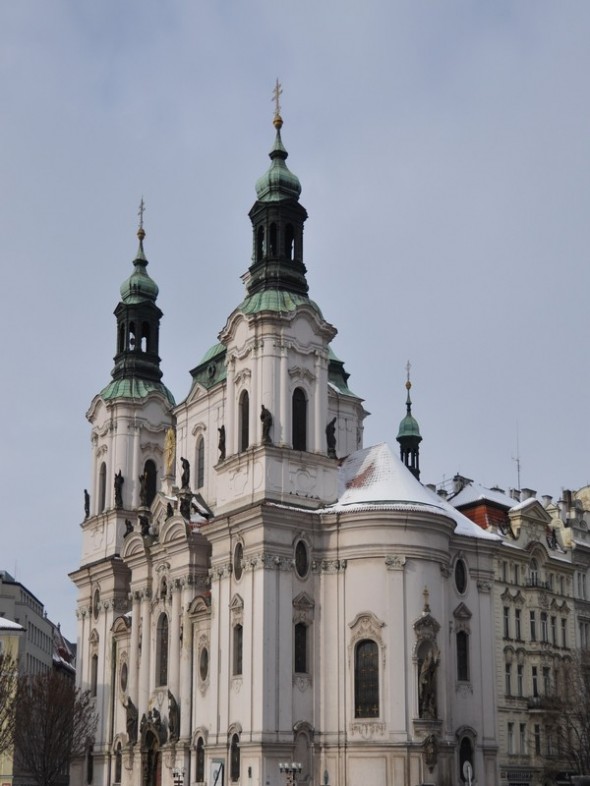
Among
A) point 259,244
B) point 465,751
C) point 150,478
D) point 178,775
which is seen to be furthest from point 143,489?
point 465,751

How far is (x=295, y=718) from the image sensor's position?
47562 millimetres

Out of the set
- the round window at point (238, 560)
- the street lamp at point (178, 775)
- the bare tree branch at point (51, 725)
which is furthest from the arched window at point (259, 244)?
the bare tree branch at point (51, 725)

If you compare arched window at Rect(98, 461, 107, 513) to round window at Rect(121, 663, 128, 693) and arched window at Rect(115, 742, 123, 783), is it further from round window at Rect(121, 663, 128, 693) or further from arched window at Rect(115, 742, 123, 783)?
arched window at Rect(115, 742, 123, 783)

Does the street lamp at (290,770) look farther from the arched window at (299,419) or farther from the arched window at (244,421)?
the arched window at (244,421)

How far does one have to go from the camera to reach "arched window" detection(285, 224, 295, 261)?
181 feet

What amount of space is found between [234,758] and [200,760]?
2.97 meters

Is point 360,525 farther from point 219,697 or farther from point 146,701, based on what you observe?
point 146,701

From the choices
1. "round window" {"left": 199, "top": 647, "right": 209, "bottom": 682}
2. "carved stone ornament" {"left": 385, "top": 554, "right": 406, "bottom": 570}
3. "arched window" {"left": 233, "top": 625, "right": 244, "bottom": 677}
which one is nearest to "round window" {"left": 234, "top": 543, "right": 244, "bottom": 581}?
"arched window" {"left": 233, "top": 625, "right": 244, "bottom": 677}

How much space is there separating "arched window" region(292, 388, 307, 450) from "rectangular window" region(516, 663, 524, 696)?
16.3 m

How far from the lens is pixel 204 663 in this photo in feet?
170

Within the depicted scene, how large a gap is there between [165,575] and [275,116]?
71.3 feet

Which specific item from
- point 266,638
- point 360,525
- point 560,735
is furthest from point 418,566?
point 560,735

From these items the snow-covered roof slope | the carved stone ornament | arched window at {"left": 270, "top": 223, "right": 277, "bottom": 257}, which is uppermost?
arched window at {"left": 270, "top": 223, "right": 277, "bottom": 257}

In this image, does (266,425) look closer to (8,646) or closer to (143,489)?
(143,489)
